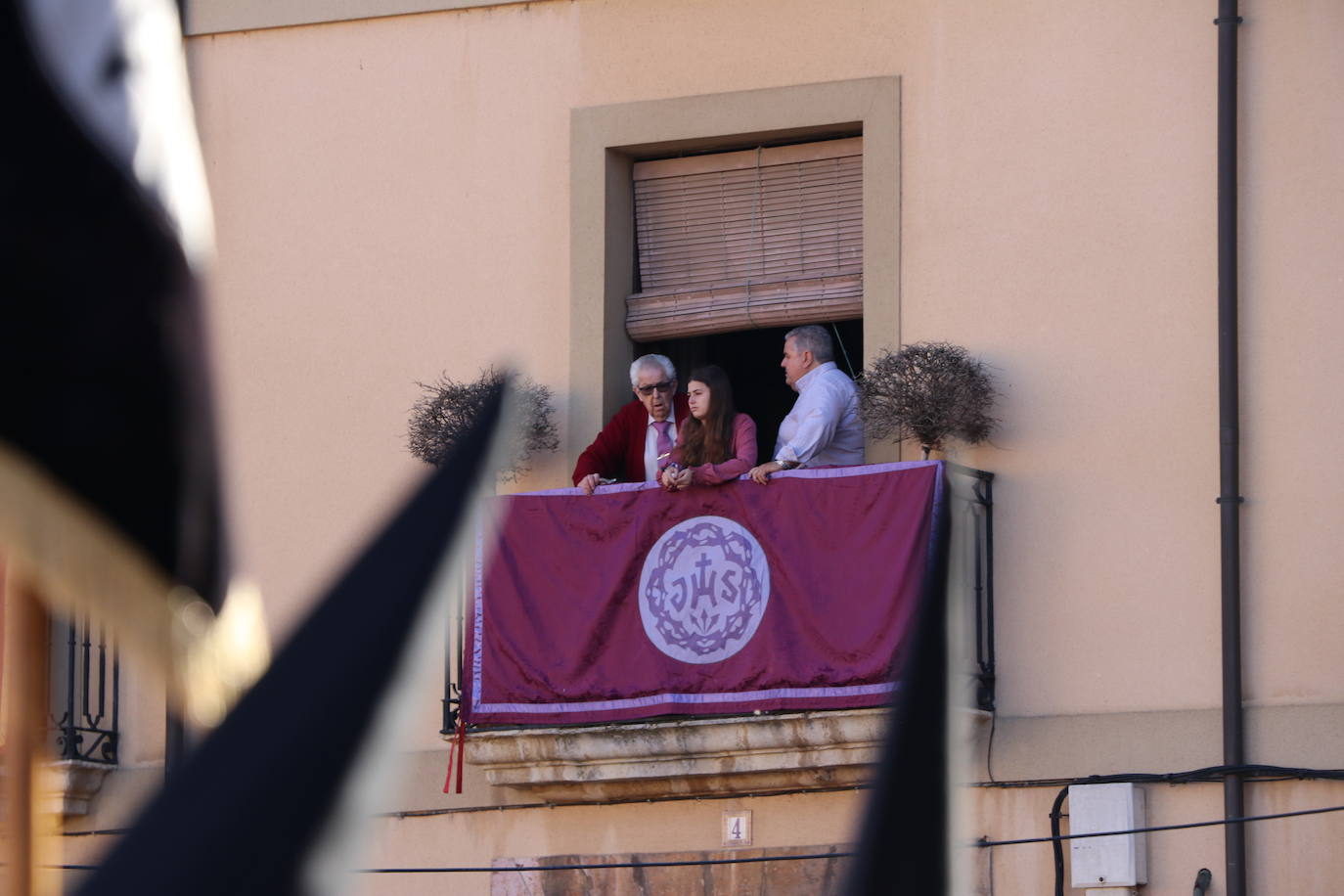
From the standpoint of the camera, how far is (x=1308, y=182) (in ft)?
30.7

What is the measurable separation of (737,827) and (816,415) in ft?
5.52

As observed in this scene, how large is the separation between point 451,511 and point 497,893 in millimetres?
8444

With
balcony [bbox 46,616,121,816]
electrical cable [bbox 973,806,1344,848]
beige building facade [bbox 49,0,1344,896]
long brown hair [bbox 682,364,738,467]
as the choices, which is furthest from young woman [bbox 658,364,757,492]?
balcony [bbox 46,616,121,816]

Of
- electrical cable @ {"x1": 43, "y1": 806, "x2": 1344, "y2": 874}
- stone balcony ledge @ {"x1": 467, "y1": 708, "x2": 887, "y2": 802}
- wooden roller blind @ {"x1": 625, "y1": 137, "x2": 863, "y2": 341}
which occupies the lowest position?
electrical cable @ {"x1": 43, "y1": 806, "x2": 1344, "y2": 874}

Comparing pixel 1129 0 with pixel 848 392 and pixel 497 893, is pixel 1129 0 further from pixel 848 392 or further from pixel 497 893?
pixel 497 893

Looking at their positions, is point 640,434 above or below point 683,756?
above

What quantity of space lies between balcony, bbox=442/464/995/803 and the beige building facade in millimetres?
19

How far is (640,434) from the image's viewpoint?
10281 millimetres

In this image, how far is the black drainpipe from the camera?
351 inches

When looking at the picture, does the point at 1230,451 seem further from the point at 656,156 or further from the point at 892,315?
the point at 656,156

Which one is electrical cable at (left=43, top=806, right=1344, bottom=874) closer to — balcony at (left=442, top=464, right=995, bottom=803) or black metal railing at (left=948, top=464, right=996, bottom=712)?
balcony at (left=442, top=464, right=995, bottom=803)

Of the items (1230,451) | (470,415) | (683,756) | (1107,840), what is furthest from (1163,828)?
(470,415)

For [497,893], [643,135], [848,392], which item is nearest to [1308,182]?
[848,392]

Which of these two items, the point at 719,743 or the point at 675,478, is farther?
the point at 675,478
